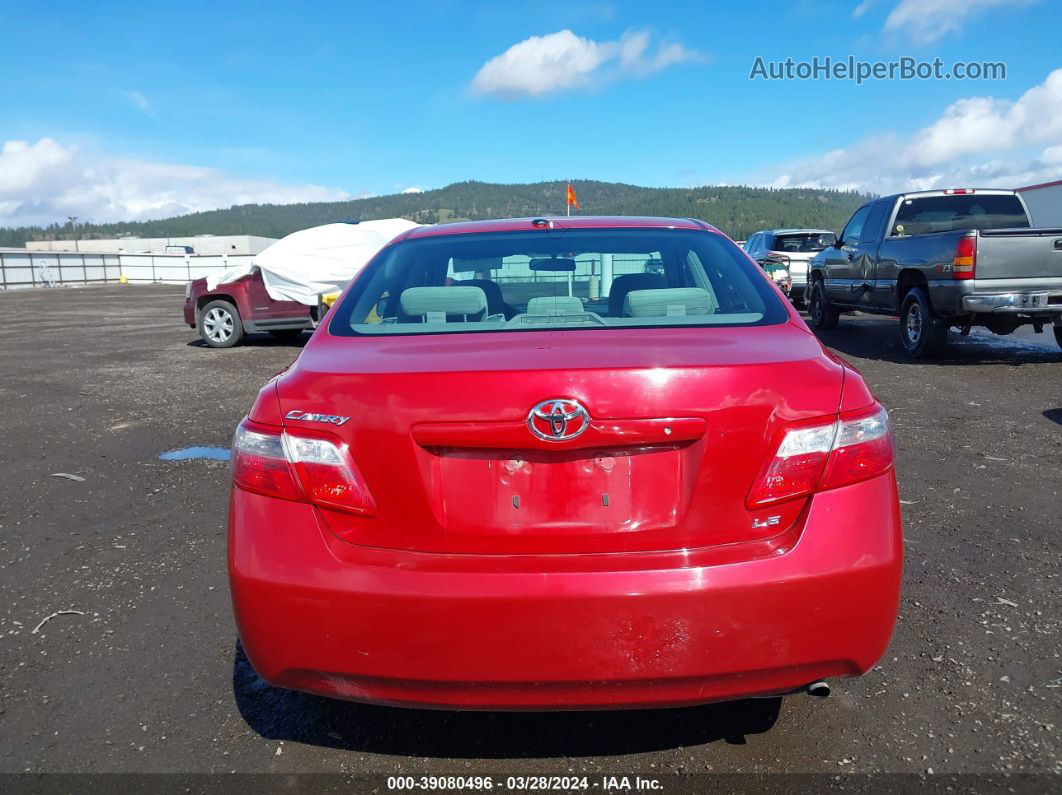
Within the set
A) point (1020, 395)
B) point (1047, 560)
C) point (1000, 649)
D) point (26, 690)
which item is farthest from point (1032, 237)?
point (26, 690)

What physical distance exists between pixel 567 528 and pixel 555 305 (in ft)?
3.39

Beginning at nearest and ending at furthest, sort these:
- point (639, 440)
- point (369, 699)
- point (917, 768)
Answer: point (639, 440) → point (369, 699) → point (917, 768)

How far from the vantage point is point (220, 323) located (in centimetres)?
1281

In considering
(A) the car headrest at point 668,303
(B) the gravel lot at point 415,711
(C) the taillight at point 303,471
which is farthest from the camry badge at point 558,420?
(B) the gravel lot at point 415,711

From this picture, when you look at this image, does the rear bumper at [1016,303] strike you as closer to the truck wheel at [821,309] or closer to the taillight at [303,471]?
the truck wheel at [821,309]

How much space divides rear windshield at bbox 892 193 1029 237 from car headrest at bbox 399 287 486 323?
9632 mm

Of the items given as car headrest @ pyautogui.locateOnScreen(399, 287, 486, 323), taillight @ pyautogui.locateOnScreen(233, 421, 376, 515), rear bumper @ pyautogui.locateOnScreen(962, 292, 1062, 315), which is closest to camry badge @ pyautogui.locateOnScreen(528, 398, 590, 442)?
taillight @ pyautogui.locateOnScreen(233, 421, 376, 515)

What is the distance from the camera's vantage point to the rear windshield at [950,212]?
10.8 meters

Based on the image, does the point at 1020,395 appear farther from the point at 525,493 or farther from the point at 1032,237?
the point at 525,493

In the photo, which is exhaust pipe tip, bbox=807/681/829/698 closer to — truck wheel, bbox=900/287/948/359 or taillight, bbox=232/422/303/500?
taillight, bbox=232/422/303/500

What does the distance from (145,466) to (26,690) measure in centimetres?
307

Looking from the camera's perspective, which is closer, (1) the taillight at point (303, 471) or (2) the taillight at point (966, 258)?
(1) the taillight at point (303, 471)

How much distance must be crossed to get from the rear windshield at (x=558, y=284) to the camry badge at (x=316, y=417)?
19.2 inches

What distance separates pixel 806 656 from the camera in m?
2.04
